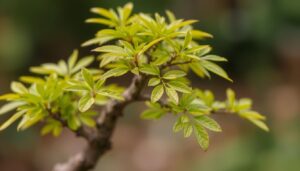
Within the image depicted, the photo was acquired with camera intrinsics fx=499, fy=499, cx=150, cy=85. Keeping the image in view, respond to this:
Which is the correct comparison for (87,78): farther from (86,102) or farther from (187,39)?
(187,39)

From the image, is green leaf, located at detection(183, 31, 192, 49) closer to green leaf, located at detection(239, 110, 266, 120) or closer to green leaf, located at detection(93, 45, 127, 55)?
green leaf, located at detection(93, 45, 127, 55)

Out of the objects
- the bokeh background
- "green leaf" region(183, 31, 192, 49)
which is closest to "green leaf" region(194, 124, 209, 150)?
"green leaf" region(183, 31, 192, 49)

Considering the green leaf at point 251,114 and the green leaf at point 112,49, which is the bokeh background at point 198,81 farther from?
the green leaf at point 112,49

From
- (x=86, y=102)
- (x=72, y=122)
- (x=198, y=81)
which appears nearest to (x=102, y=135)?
(x=72, y=122)

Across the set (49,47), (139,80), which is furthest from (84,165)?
(49,47)

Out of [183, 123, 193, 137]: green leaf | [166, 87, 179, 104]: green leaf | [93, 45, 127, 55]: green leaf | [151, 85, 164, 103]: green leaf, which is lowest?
[183, 123, 193, 137]: green leaf
